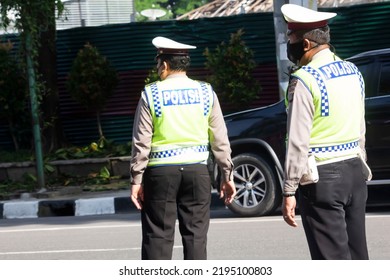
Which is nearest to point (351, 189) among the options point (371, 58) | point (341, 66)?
point (341, 66)

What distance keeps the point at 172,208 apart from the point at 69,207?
7765 millimetres

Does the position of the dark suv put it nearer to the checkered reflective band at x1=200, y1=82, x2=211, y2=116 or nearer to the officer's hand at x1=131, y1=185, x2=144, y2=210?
the checkered reflective band at x1=200, y1=82, x2=211, y2=116

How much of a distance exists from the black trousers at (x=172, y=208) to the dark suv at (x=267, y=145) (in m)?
4.97

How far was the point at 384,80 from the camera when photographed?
12.0 meters

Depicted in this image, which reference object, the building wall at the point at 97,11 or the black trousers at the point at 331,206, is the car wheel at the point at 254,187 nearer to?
the black trousers at the point at 331,206

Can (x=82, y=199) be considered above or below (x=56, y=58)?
below

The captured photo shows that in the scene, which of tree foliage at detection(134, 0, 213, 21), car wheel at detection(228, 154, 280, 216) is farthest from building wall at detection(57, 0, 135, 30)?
tree foliage at detection(134, 0, 213, 21)

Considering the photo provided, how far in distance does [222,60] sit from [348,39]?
1.88 metres

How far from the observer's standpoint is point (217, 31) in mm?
16828

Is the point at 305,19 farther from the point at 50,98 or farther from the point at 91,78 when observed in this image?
the point at 50,98

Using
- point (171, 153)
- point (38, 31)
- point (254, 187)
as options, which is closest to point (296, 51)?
point (171, 153)

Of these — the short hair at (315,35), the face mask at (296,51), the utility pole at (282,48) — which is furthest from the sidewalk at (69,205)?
the short hair at (315,35)

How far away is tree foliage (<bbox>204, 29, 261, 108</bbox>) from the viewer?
1584 cm

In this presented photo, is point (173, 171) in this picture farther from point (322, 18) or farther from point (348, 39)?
point (348, 39)
